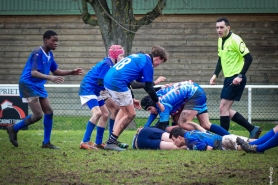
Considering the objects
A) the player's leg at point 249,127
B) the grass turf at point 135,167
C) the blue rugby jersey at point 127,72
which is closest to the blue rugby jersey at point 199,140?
the grass turf at point 135,167

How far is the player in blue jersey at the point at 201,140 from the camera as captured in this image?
1027cm

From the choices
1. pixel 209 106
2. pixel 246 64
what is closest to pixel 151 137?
pixel 246 64

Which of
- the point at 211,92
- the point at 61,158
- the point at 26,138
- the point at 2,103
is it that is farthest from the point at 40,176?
the point at 211,92

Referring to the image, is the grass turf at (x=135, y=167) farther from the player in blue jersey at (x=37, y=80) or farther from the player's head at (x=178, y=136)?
the player in blue jersey at (x=37, y=80)

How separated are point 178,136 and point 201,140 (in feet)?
1.26

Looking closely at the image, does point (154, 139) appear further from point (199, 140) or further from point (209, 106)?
point (209, 106)

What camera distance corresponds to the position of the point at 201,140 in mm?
10289

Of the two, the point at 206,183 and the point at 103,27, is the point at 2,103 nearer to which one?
the point at 103,27

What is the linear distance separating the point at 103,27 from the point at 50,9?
14.0 feet

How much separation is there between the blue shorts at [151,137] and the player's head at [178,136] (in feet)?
0.89

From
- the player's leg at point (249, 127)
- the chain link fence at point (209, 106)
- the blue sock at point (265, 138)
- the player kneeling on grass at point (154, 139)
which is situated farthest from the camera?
the chain link fence at point (209, 106)

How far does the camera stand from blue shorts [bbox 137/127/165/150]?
10.7 metres

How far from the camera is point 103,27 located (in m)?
18.1

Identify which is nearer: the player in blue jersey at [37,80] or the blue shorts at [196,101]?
the player in blue jersey at [37,80]
